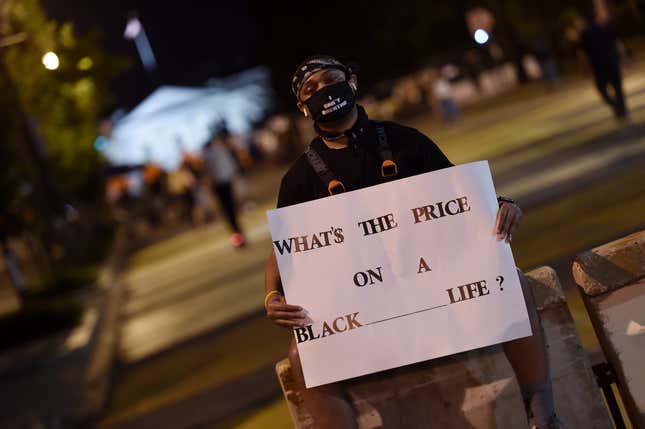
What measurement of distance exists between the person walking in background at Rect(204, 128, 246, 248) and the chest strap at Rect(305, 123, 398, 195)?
45.8 ft

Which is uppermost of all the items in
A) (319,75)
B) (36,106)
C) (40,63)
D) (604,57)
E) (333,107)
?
(40,63)

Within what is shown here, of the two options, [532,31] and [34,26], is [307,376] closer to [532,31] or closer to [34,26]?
[34,26]

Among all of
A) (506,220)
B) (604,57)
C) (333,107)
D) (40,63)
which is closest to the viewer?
(506,220)

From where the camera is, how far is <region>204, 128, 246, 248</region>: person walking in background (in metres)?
18.3

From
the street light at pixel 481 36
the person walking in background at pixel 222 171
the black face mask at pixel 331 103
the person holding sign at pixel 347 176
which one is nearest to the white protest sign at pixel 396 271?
the person holding sign at pixel 347 176

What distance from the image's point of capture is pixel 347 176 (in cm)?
436

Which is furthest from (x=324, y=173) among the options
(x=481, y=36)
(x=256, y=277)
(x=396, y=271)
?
(x=256, y=277)

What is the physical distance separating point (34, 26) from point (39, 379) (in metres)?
12.6

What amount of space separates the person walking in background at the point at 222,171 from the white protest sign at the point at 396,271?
14.1m

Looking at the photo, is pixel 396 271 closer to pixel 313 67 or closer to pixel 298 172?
pixel 298 172

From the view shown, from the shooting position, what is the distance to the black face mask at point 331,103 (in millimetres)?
4277

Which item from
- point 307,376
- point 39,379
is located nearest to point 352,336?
point 307,376

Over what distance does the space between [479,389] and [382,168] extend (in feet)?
3.52

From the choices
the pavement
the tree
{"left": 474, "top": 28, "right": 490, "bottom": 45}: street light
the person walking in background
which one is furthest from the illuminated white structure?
{"left": 474, "top": 28, "right": 490, "bottom": 45}: street light
